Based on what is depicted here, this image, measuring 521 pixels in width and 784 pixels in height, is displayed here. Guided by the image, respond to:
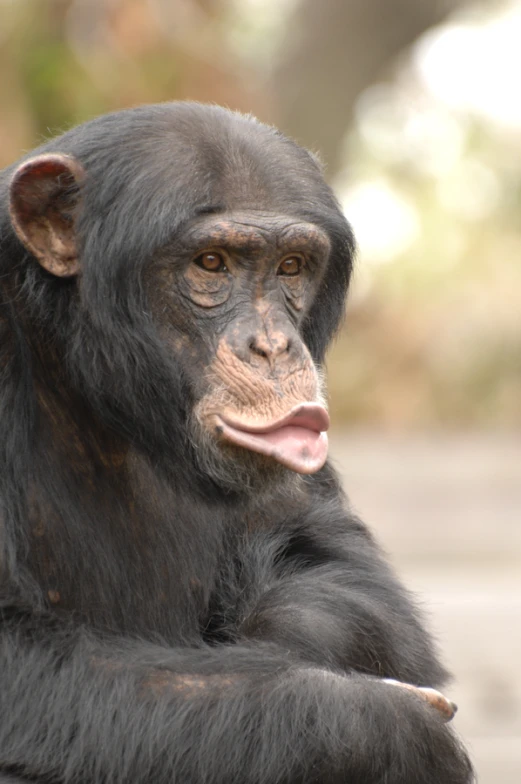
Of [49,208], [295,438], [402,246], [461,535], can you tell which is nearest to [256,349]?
[295,438]

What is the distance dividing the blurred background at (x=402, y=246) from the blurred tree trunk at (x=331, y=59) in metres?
0.03

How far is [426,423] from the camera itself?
18.5 m

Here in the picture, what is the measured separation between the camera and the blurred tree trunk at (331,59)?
19.0m

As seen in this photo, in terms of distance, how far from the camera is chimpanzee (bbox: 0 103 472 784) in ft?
13.8

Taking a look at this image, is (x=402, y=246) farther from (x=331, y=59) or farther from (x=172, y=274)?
(x=172, y=274)

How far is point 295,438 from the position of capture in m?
4.37

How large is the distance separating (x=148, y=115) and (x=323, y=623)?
1963 millimetres

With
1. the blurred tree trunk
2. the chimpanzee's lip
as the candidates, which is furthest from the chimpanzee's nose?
the blurred tree trunk

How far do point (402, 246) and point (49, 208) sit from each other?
51.3 ft

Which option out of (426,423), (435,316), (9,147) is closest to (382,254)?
(435,316)

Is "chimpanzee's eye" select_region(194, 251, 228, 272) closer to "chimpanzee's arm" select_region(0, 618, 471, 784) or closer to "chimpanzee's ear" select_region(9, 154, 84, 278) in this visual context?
"chimpanzee's ear" select_region(9, 154, 84, 278)

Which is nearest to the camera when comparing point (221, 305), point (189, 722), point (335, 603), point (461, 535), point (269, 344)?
point (189, 722)

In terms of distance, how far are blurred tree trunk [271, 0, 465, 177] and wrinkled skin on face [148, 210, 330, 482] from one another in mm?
14618

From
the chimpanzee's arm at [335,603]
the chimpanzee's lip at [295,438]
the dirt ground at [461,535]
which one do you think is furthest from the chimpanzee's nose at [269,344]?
the dirt ground at [461,535]
